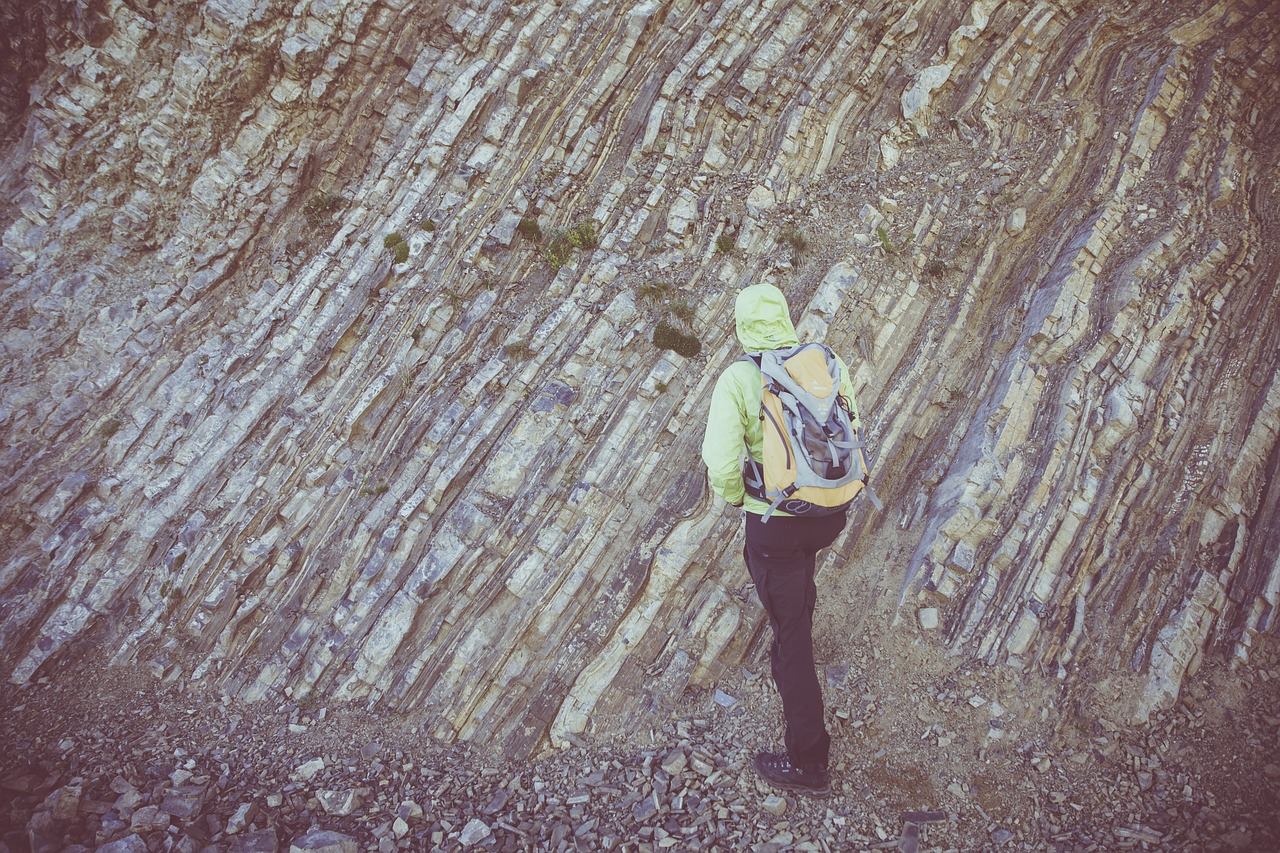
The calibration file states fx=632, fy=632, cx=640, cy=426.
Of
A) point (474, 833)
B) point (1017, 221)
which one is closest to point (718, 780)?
point (474, 833)

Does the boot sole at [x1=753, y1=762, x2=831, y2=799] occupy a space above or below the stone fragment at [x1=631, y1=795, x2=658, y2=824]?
above

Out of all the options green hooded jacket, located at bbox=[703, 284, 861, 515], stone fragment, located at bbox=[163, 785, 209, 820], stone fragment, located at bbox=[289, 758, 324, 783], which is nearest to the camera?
green hooded jacket, located at bbox=[703, 284, 861, 515]

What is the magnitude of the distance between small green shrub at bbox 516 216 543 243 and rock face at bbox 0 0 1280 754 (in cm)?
7

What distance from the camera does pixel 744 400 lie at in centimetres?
520

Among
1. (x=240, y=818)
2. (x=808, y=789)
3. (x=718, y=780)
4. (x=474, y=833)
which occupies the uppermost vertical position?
(x=808, y=789)

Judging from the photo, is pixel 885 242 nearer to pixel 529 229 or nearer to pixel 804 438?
pixel 529 229

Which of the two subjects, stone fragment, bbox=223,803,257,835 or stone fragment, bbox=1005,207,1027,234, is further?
stone fragment, bbox=1005,207,1027,234

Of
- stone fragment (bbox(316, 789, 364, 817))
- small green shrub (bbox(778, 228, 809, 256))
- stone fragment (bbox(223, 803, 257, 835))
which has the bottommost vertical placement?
stone fragment (bbox(223, 803, 257, 835))

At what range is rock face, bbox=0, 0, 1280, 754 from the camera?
7.41m

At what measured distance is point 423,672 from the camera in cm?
750

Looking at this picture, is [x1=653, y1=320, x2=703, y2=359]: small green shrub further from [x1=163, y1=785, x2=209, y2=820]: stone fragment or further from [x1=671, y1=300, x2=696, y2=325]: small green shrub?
[x1=163, y1=785, x2=209, y2=820]: stone fragment

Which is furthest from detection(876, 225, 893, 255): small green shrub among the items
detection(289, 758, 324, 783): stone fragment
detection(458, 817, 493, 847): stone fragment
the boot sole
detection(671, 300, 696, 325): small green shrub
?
detection(289, 758, 324, 783): stone fragment

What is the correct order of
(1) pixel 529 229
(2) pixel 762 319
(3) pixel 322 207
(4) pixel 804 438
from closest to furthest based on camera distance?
(4) pixel 804 438, (2) pixel 762 319, (1) pixel 529 229, (3) pixel 322 207

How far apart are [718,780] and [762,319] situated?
176 inches
